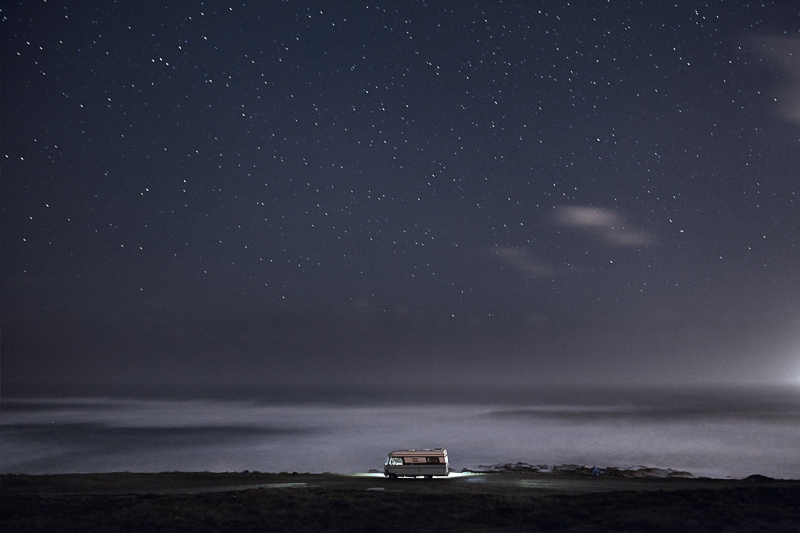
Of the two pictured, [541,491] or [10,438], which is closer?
[541,491]

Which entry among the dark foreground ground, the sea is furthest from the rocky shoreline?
the dark foreground ground

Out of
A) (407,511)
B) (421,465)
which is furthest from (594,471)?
(407,511)

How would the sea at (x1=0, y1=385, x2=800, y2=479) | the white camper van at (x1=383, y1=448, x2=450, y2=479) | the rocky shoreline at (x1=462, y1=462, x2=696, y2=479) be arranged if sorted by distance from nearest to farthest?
the white camper van at (x1=383, y1=448, x2=450, y2=479), the rocky shoreline at (x1=462, y1=462, x2=696, y2=479), the sea at (x1=0, y1=385, x2=800, y2=479)

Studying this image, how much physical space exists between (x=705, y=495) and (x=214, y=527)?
1832cm

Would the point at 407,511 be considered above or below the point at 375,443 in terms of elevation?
above

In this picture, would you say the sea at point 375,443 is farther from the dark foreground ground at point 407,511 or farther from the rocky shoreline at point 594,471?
the dark foreground ground at point 407,511

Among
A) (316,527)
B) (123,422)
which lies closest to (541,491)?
(316,527)

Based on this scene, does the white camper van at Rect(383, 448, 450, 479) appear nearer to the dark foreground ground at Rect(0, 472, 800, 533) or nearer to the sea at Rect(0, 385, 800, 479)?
the dark foreground ground at Rect(0, 472, 800, 533)

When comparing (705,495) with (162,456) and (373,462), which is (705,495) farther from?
(162,456)

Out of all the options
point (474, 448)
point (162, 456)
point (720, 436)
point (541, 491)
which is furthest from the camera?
point (720, 436)

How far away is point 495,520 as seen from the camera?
20703 millimetres

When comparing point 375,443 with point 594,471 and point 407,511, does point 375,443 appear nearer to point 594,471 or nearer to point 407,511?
point 594,471

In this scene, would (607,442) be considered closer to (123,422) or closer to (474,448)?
(474,448)

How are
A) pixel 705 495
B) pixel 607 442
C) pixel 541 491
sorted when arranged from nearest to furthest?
pixel 705 495
pixel 541 491
pixel 607 442
